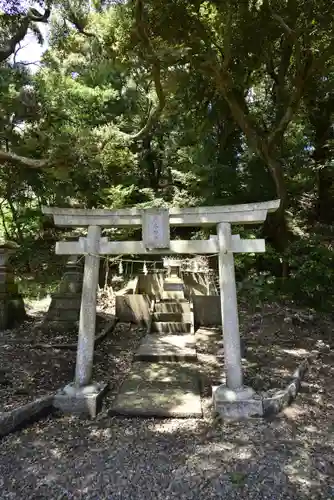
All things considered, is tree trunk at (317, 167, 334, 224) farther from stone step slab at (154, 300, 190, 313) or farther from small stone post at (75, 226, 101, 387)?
small stone post at (75, 226, 101, 387)

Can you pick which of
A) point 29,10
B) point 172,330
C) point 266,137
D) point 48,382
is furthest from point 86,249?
point 266,137

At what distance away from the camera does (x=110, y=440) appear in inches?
132

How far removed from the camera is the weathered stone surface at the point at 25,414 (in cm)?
338

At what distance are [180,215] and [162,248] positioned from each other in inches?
18.5

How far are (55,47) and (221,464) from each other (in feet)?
43.6

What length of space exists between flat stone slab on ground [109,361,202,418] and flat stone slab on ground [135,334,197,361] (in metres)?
0.13

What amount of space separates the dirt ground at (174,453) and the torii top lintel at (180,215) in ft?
7.01

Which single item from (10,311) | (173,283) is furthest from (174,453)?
(173,283)

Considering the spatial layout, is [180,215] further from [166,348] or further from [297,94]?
[297,94]

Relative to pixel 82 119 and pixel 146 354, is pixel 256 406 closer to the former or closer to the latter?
pixel 146 354

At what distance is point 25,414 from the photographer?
3576 millimetres

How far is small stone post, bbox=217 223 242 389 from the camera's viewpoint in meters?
3.89

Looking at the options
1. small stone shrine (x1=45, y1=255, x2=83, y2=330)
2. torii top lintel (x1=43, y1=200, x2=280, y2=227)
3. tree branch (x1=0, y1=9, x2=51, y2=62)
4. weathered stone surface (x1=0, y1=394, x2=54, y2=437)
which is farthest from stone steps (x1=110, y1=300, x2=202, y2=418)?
tree branch (x1=0, y1=9, x2=51, y2=62)

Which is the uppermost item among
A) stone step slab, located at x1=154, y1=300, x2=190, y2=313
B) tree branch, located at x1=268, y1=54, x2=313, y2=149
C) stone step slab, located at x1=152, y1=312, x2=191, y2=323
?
tree branch, located at x1=268, y1=54, x2=313, y2=149
